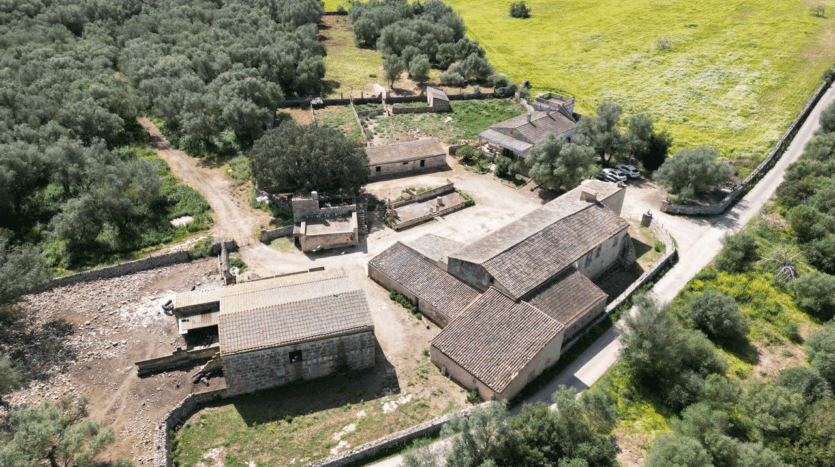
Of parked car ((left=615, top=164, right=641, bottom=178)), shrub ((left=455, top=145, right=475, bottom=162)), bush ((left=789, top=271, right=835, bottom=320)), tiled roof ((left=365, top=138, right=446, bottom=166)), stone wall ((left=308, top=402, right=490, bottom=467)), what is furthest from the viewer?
shrub ((left=455, top=145, right=475, bottom=162))

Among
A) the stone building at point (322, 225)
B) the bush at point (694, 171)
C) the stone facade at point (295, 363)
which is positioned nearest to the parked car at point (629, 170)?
the bush at point (694, 171)

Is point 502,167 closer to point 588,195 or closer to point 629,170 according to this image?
point 588,195

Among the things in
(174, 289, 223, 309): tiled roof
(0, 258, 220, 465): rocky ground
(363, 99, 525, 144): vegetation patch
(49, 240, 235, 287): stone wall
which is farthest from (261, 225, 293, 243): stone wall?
(363, 99, 525, 144): vegetation patch

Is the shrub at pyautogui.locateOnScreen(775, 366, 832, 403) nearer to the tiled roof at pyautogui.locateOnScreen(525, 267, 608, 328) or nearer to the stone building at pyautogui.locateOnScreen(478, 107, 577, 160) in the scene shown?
the tiled roof at pyautogui.locateOnScreen(525, 267, 608, 328)

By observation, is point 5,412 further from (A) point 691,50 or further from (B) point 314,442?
(A) point 691,50

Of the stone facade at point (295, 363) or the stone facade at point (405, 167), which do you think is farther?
the stone facade at point (405, 167)

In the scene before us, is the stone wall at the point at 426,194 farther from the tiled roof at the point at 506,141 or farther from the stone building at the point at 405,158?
the tiled roof at the point at 506,141
